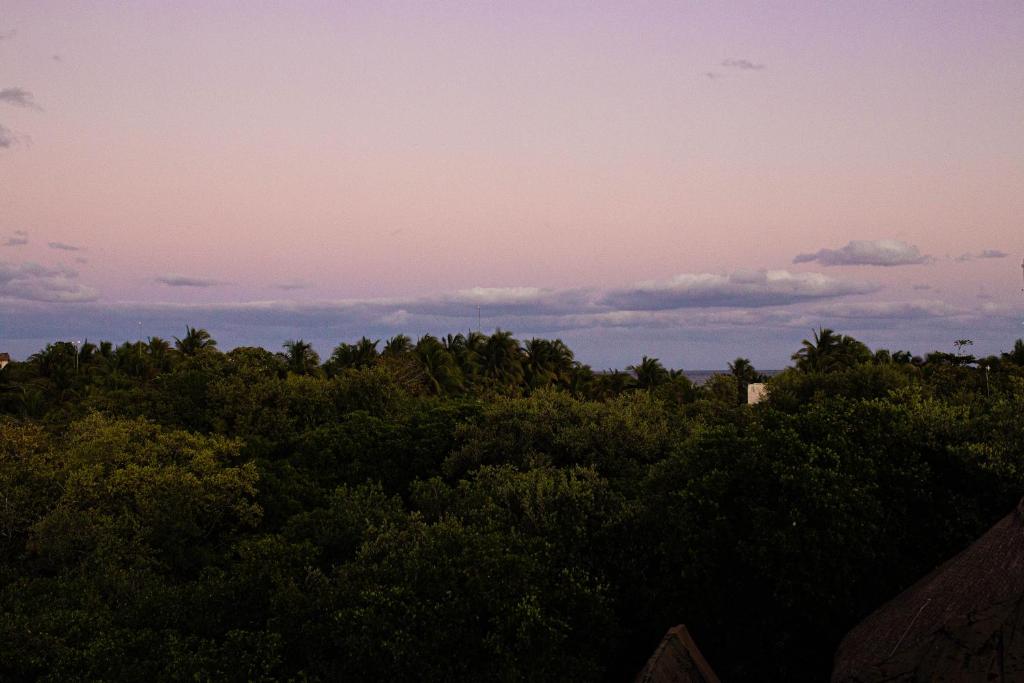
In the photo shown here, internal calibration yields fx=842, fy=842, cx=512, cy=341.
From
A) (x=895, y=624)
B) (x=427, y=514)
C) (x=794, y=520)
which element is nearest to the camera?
(x=895, y=624)

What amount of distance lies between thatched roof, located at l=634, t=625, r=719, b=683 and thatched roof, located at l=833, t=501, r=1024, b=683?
7.23 feet

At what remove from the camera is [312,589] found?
1705 cm

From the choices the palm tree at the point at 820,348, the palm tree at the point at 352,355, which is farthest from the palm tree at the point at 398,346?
the palm tree at the point at 820,348

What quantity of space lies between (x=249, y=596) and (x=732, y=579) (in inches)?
391

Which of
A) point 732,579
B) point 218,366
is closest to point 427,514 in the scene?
point 732,579

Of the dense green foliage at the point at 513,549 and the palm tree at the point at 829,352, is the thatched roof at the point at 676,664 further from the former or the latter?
the palm tree at the point at 829,352

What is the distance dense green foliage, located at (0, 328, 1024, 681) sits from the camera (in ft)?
49.8

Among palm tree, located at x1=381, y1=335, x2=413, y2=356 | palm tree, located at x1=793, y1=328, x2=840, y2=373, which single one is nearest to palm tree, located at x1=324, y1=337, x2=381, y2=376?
palm tree, located at x1=381, y1=335, x2=413, y2=356

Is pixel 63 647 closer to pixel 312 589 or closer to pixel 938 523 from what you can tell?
pixel 312 589

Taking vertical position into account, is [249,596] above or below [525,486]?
below

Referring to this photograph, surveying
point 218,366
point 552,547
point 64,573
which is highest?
point 218,366

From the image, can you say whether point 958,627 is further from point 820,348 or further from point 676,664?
point 820,348

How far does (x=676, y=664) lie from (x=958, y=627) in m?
4.32

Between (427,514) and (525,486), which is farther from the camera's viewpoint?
(427,514)
